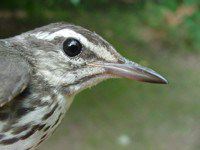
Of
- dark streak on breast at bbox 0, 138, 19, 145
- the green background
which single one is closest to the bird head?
dark streak on breast at bbox 0, 138, 19, 145

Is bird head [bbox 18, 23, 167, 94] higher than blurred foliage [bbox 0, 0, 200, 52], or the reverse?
blurred foliage [bbox 0, 0, 200, 52]

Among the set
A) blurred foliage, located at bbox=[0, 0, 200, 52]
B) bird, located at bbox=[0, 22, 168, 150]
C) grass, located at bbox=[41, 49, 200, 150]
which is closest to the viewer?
bird, located at bbox=[0, 22, 168, 150]

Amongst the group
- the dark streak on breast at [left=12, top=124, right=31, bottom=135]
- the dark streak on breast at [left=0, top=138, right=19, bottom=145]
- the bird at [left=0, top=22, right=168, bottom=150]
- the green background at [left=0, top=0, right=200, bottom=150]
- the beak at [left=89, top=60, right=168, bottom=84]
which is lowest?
the dark streak on breast at [left=0, top=138, right=19, bottom=145]

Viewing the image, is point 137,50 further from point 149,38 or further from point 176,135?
point 176,135

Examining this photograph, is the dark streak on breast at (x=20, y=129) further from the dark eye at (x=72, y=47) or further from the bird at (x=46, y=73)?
the dark eye at (x=72, y=47)

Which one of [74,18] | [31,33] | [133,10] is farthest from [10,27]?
[31,33]

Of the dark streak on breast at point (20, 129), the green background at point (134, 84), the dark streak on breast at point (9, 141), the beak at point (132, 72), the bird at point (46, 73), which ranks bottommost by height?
the dark streak on breast at point (9, 141)

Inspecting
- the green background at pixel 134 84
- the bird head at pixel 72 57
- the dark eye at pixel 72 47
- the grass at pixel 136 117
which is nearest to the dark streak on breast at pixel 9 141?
the bird head at pixel 72 57

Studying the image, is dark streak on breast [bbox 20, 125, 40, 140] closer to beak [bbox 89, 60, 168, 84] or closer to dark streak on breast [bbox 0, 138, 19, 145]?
dark streak on breast [bbox 0, 138, 19, 145]
